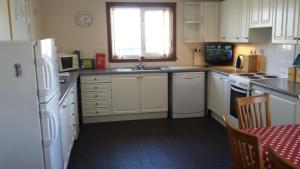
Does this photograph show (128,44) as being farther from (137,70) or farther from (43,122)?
(43,122)

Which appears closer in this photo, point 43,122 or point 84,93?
point 43,122

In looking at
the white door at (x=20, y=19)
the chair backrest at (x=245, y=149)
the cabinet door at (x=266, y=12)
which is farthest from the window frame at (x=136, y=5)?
the chair backrest at (x=245, y=149)

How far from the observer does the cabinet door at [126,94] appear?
4703mm

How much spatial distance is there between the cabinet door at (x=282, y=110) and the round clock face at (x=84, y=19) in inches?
131

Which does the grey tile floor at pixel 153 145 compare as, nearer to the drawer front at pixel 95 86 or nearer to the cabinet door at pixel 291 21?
the drawer front at pixel 95 86

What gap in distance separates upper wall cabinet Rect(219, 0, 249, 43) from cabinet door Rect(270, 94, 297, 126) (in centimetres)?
142

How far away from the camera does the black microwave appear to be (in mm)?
5254

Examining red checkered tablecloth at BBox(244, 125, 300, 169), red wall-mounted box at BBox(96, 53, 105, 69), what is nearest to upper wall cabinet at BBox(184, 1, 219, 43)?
red wall-mounted box at BBox(96, 53, 105, 69)

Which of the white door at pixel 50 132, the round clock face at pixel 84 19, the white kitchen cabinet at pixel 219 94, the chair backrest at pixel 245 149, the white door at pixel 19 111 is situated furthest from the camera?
the round clock face at pixel 84 19

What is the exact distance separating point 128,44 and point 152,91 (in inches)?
42.0

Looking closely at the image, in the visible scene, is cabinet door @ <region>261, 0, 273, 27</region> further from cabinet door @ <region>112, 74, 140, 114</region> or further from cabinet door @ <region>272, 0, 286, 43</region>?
cabinet door @ <region>112, 74, 140, 114</region>

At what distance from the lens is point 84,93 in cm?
464

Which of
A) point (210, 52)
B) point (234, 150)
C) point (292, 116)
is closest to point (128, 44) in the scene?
point (210, 52)

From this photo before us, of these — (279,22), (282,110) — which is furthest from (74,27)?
(282,110)
